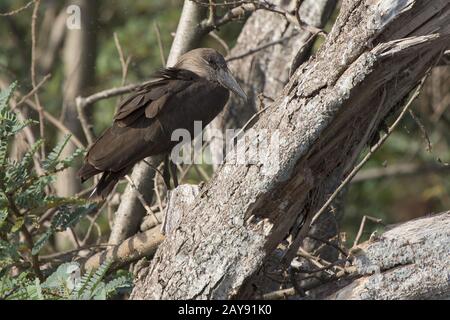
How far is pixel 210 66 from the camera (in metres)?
6.27

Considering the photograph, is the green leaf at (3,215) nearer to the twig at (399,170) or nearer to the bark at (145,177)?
the bark at (145,177)

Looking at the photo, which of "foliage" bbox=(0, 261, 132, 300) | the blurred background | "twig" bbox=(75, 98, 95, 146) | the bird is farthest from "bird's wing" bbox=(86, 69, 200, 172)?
the blurred background

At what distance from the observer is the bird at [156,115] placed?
5488 millimetres

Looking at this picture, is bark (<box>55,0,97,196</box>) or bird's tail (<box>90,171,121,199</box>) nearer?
bird's tail (<box>90,171,121,199</box>)

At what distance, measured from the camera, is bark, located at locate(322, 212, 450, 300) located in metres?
4.00

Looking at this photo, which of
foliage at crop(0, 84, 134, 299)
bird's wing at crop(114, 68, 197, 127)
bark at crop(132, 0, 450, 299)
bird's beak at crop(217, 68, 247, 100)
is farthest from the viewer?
bird's beak at crop(217, 68, 247, 100)

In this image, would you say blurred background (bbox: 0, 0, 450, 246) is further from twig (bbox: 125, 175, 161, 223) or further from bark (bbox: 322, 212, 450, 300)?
bark (bbox: 322, 212, 450, 300)

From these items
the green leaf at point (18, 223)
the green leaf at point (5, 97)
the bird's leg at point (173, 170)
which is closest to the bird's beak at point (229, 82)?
the bird's leg at point (173, 170)

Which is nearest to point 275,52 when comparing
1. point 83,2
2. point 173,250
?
point 83,2

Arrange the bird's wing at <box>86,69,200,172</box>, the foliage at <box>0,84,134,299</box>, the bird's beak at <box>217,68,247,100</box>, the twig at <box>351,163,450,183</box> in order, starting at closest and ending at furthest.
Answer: the foliage at <box>0,84,134,299</box>, the bird's wing at <box>86,69,200,172</box>, the bird's beak at <box>217,68,247,100</box>, the twig at <box>351,163,450,183</box>

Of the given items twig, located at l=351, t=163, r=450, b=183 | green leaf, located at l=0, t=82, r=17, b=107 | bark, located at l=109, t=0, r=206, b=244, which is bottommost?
twig, located at l=351, t=163, r=450, b=183

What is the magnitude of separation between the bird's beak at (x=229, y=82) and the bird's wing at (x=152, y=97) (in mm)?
381

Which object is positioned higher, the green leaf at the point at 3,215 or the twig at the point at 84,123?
the green leaf at the point at 3,215

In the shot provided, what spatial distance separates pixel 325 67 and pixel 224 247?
850 millimetres
